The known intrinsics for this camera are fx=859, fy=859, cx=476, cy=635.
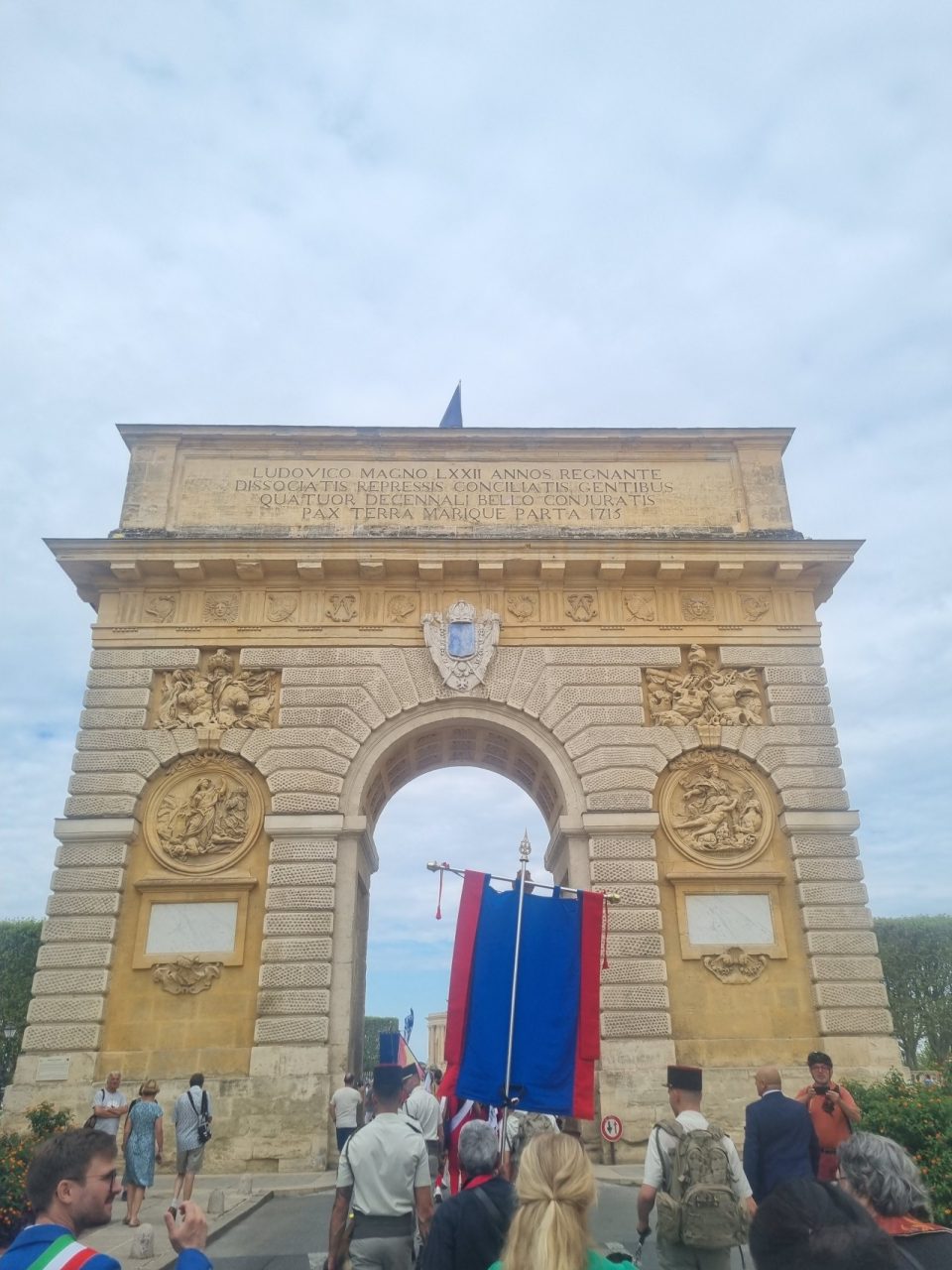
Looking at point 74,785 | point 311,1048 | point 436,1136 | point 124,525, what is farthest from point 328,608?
point 436,1136

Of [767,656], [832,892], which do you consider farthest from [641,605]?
[832,892]

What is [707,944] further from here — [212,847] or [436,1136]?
[212,847]

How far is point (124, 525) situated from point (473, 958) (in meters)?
13.4

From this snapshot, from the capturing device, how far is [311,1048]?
1402 centimetres

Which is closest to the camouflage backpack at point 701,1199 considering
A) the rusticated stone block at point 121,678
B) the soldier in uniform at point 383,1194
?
the soldier in uniform at point 383,1194

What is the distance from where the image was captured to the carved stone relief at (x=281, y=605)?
17.0 m

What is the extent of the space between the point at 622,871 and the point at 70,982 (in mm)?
9472

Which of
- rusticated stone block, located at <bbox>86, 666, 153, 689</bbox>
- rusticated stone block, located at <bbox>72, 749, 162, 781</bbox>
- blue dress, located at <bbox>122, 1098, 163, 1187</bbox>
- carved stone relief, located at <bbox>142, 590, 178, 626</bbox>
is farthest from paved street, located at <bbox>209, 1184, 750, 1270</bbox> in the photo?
carved stone relief, located at <bbox>142, 590, 178, 626</bbox>

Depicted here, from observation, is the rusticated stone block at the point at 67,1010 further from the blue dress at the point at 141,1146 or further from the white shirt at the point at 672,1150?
the white shirt at the point at 672,1150

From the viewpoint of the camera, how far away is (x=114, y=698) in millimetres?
16266

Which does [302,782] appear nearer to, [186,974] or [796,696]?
[186,974]

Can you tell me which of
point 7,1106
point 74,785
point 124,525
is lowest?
point 7,1106

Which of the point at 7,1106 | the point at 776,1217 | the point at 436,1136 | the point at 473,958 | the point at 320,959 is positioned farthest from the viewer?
the point at 320,959

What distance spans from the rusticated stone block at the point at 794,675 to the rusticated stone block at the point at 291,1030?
10.3 metres
